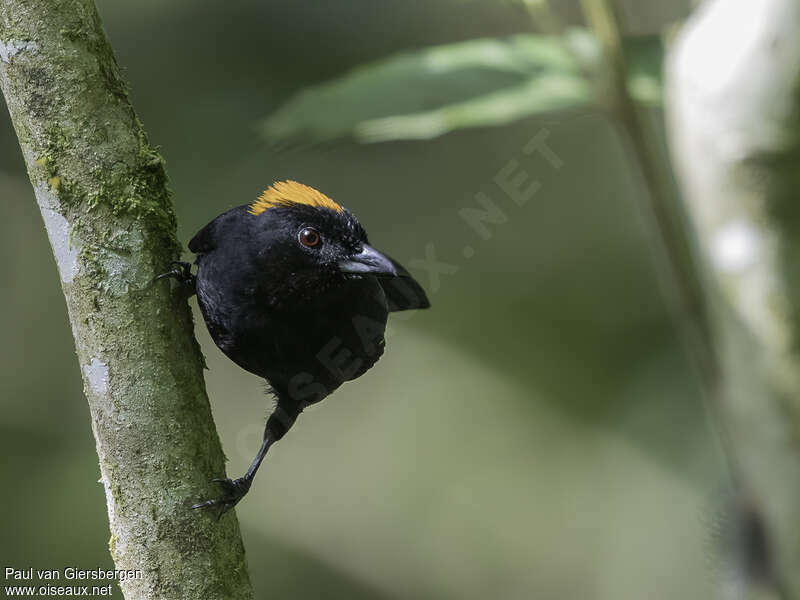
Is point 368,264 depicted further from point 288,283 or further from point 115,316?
point 115,316

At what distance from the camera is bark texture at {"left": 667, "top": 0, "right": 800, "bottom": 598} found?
2172 millimetres

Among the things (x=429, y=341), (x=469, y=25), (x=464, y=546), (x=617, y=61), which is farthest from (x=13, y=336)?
(x=617, y=61)

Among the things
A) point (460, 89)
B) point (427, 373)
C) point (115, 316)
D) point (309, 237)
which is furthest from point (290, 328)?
point (427, 373)

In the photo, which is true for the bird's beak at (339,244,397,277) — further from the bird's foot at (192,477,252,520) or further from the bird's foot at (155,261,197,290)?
the bird's foot at (192,477,252,520)

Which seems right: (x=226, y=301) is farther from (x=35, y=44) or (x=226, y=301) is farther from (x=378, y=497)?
(x=378, y=497)

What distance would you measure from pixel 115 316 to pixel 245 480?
61cm

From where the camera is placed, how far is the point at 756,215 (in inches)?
87.9

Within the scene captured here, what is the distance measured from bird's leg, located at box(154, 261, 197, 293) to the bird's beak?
41 cm

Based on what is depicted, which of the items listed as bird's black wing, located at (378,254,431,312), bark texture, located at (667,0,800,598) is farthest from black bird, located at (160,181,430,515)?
bark texture, located at (667,0,800,598)

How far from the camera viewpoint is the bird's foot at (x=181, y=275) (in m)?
1.88

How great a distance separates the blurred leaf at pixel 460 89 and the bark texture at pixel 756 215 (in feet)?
1.30

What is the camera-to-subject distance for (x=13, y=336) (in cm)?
603

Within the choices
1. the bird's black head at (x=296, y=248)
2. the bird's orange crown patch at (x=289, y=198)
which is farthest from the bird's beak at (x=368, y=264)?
the bird's orange crown patch at (x=289, y=198)

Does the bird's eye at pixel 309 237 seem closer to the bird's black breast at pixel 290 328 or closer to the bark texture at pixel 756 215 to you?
the bird's black breast at pixel 290 328
